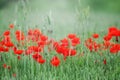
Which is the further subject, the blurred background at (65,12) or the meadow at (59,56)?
the blurred background at (65,12)

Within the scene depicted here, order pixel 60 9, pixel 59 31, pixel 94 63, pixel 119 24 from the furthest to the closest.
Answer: pixel 60 9 → pixel 119 24 → pixel 59 31 → pixel 94 63

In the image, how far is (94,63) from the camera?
4.34 m

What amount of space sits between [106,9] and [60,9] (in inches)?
54.3

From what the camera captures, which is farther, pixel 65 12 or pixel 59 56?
pixel 65 12

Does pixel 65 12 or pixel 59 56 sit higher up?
pixel 65 12

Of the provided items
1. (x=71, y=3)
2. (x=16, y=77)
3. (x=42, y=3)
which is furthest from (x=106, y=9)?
(x=16, y=77)

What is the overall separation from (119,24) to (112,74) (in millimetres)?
3777

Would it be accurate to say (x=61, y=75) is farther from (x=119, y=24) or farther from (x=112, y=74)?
(x=119, y=24)

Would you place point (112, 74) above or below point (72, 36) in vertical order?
below

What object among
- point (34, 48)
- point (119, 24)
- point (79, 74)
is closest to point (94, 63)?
point (79, 74)

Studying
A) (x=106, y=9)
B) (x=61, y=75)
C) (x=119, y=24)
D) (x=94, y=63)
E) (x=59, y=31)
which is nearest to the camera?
(x=61, y=75)

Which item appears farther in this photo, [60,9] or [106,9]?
[106,9]

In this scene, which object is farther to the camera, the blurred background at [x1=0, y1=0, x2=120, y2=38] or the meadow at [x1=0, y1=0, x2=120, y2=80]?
the blurred background at [x1=0, y1=0, x2=120, y2=38]

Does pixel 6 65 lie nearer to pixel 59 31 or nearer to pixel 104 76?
pixel 104 76
